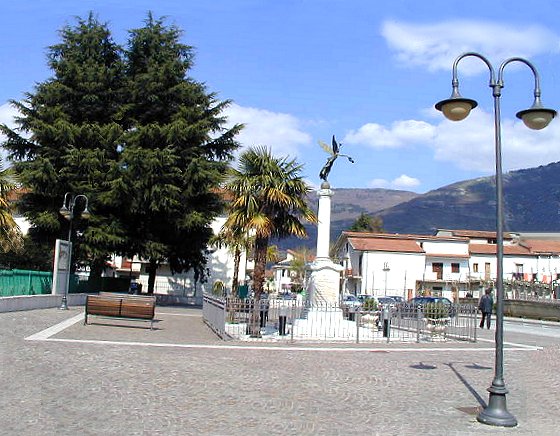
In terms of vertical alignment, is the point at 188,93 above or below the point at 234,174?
above

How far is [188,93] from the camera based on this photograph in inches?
1398

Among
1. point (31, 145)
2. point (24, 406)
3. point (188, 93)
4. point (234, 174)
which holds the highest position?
point (188, 93)

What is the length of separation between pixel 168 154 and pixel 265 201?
14.2 m

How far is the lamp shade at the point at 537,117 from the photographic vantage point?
795 cm

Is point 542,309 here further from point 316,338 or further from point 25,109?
point 25,109

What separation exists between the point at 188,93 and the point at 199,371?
27290mm

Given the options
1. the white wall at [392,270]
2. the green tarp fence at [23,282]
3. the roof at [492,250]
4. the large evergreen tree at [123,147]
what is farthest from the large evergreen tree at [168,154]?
the roof at [492,250]

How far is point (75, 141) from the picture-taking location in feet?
108

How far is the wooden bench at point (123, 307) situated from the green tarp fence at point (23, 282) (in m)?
6.18

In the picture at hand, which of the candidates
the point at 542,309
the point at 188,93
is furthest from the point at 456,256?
the point at 188,93

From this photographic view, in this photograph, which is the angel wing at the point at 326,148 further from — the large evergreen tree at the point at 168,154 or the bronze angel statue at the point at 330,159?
the large evergreen tree at the point at 168,154

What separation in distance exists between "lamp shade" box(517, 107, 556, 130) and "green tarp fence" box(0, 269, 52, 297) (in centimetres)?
1893

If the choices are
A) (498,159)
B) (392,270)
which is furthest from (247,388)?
(392,270)

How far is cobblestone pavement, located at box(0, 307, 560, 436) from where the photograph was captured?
23.1 feet
